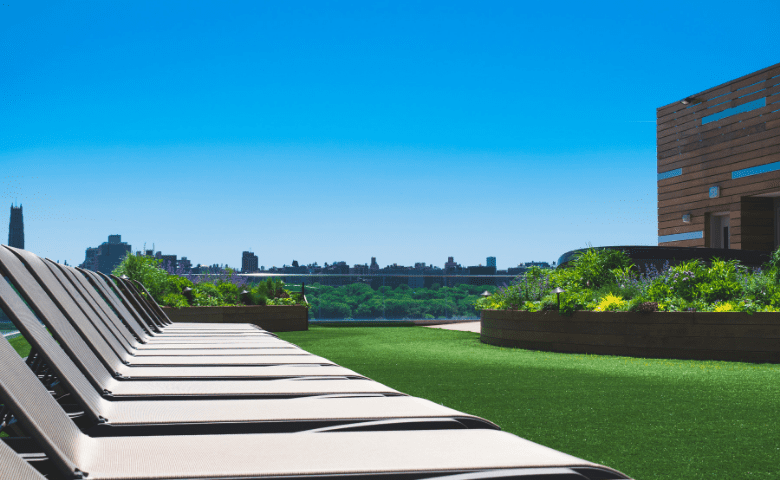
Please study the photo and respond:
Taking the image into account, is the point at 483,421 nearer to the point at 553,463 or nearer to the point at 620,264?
the point at 553,463

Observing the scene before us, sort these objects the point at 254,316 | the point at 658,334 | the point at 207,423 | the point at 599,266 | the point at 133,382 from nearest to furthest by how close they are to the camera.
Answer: the point at 207,423
the point at 133,382
the point at 658,334
the point at 599,266
the point at 254,316

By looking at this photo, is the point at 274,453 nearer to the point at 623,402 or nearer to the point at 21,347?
the point at 623,402

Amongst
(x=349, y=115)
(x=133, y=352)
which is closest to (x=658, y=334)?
(x=133, y=352)

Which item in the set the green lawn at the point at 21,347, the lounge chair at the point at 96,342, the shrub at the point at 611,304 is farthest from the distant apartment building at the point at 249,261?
the lounge chair at the point at 96,342

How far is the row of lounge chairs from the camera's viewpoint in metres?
1.03

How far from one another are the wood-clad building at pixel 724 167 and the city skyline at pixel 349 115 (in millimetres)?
959

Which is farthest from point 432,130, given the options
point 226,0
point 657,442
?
point 657,442

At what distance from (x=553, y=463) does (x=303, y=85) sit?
34.6 meters

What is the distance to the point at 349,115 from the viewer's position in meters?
42.5

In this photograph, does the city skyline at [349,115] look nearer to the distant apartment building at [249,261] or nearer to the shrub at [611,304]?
the distant apartment building at [249,261]

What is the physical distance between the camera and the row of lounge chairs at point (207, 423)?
1025 millimetres

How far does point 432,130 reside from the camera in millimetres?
43406

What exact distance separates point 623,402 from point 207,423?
11.5ft

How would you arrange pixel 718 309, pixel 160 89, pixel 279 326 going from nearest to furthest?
1. pixel 718 309
2. pixel 279 326
3. pixel 160 89
